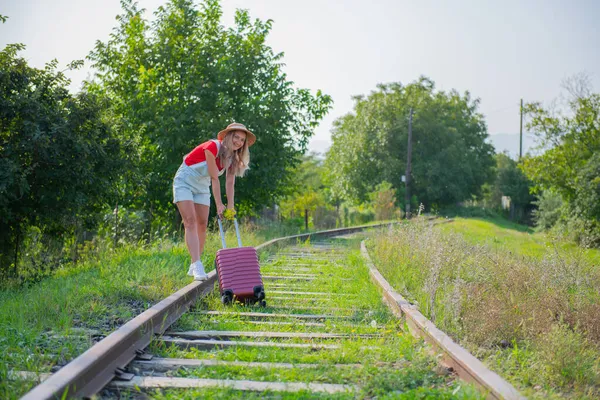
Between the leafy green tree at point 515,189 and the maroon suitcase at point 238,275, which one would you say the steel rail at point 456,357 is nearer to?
the maroon suitcase at point 238,275

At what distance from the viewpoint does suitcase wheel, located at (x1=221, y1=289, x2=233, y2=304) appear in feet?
20.3

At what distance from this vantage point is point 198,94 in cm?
1772

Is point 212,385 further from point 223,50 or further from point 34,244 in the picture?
point 223,50

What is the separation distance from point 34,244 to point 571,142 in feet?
81.7

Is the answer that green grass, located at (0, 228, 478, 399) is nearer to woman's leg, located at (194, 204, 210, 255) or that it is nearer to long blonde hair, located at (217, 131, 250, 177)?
woman's leg, located at (194, 204, 210, 255)

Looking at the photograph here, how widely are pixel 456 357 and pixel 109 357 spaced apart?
2257 millimetres

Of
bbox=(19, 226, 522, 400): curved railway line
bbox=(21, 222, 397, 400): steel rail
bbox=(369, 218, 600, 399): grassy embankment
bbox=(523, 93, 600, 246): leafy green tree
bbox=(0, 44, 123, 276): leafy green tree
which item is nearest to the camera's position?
bbox=(21, 222, 397, 400): steel rail

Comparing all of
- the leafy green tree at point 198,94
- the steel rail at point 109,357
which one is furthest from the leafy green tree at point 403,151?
the steel rail at point 109,357

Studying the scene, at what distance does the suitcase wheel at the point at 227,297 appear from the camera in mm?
6177

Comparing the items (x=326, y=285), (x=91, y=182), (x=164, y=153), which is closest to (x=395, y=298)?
(x=326, y=285)

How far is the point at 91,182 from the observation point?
36.9 feet

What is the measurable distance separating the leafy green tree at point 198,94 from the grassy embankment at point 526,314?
1009 cm

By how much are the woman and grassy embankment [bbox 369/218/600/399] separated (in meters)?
2.40

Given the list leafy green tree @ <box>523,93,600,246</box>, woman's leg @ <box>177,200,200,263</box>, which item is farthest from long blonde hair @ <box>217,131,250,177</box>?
leafy green tree @ <box>523,93,600,246</box>
